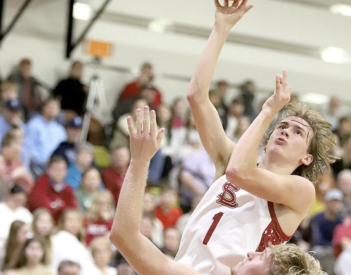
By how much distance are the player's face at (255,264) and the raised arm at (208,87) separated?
2.27ft

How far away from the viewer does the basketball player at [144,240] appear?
8.48 feet

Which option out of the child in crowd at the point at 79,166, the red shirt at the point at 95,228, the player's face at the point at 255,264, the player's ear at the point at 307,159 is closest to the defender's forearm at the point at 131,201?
the player's face at the point at 255,264

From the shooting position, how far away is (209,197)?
3.26 m

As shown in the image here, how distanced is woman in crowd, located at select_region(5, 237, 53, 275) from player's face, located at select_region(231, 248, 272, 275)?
3.83 metres

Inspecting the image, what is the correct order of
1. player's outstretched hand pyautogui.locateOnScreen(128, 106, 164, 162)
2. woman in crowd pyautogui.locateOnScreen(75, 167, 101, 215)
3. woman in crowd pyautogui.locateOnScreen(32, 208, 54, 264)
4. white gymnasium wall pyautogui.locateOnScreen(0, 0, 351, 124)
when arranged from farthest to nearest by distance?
white gymnasium wall pyautogui.locateOnScreen(0, 0, 351, 124) → woman in crowd pyautogui.locateOnScreen(75, 167, 101, 215) → woman in crowd pyautogui.locateOnScreen(32, 208, 54, 264) → player's outstretched hand pyautogui.locateOnScreen(128, 106, 164, 162)

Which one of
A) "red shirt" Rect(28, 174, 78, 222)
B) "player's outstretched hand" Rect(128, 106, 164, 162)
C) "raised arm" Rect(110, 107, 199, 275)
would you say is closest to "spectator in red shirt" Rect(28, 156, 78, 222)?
"red shirt" Rect(28, 174, 78, 222)

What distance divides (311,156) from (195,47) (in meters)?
9.43

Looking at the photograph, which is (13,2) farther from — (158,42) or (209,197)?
(209,197)

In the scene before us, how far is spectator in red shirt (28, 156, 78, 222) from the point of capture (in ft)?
24.4

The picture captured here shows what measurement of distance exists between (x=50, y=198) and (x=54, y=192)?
0.31ft

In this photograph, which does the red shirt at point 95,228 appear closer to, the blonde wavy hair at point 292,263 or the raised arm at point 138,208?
the raised arm at point 138,208

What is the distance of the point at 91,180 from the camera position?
25.9 ft

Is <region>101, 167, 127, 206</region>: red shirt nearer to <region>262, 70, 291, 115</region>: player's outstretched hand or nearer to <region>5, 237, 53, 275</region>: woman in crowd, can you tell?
<region>5, 237, 53, 275</region>: woman in crowd

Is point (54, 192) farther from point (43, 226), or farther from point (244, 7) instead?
point (244, 7)
